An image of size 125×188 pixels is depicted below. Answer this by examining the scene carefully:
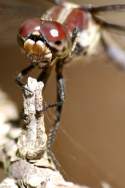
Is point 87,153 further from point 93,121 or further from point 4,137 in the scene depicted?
point 4,137

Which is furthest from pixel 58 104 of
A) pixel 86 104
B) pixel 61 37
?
pixel 86 104

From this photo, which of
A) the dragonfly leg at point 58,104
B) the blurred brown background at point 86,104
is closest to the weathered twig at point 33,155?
→ the dragonfly leg at point 58,104

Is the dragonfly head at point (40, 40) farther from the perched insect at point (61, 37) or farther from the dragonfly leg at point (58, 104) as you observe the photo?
the dragonfly leg at point (58, 104)

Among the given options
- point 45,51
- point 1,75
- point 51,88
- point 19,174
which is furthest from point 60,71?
point 19,174

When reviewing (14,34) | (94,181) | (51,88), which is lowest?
(94,181)

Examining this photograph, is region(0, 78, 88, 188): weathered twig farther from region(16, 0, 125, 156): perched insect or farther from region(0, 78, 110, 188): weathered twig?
region(16, 0, 125, 156): perched insect

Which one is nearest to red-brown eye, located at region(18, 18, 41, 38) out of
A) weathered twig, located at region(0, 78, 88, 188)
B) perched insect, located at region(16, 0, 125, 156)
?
perched insect, located at region(16, 0, 125, 156)

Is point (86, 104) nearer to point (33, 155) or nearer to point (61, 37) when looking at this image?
point (61, 37)
